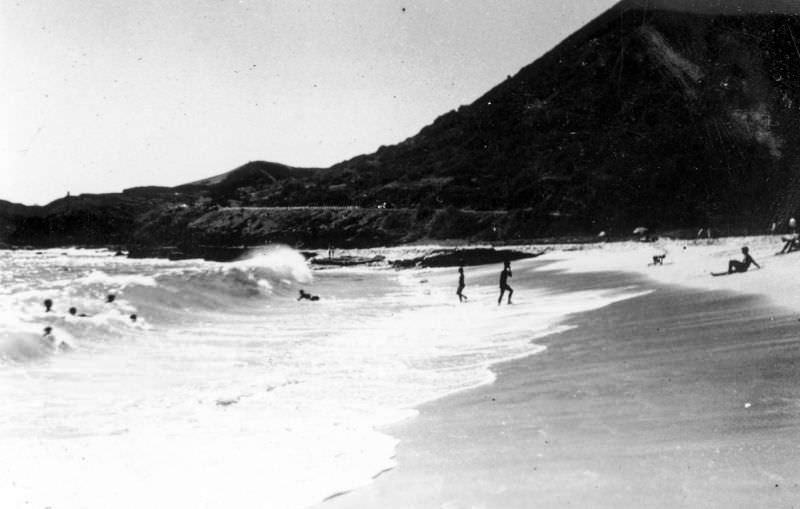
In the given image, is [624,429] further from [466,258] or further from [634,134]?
[634,134]

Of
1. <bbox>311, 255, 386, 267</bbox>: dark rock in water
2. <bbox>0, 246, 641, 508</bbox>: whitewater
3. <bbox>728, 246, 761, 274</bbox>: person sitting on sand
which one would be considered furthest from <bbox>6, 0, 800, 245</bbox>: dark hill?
<bbox>0, 246, 641, 508</bbox>: whitewater

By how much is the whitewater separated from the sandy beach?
0.48 meters

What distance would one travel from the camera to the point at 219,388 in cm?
965

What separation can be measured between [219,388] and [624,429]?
554 centimetres

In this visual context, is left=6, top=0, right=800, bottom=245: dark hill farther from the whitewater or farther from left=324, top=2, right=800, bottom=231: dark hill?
the whitewater

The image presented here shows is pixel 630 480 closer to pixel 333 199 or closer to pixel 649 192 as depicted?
pixel 649 192

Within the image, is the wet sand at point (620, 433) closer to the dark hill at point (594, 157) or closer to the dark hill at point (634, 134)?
the dark hill at point (594, 157)

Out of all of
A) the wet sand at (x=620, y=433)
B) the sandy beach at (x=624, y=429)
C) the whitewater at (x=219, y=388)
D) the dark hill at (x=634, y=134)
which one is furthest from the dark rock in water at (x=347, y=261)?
the wet sand at (x=620, y=433)

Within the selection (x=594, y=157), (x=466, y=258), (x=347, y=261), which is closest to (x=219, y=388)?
(x=466, y=258)

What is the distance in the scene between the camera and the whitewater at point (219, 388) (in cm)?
543

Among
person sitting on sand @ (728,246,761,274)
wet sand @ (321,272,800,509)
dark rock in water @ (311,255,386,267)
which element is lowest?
dark rock in water @ (311,255,386,267)

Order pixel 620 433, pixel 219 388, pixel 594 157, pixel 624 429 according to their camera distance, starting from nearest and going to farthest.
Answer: pixel 620 433 < pixel 624 429 < pixel 219 388 < pixel 594 157

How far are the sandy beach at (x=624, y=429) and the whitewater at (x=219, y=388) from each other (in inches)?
19.1

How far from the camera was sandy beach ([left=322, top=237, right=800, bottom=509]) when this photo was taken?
4555 millimetres
